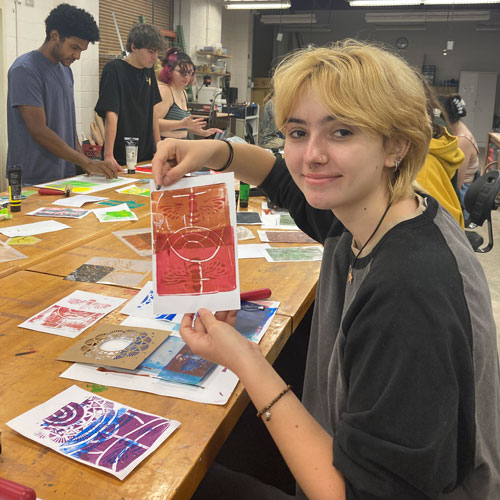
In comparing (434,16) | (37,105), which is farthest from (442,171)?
(434,16)

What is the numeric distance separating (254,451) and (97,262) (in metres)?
0.98

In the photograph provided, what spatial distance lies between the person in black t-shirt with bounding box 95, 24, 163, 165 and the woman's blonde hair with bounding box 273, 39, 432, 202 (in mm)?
2872

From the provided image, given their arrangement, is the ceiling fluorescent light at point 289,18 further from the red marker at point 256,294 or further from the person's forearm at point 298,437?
the person's forearm at point 298,437

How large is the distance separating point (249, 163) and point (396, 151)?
65 centimetres

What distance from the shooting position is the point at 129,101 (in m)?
3.93

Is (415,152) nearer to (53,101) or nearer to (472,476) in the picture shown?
(472,476)

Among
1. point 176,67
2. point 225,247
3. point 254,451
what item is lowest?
point 254,451

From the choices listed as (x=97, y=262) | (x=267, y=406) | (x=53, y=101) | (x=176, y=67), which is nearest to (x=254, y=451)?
(x=97, y=262)

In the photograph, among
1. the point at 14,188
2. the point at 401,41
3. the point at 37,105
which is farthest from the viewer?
the point at 401,41

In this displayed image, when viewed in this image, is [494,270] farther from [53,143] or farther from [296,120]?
[296,120]

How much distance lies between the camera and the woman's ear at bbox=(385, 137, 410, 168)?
3.38 ft

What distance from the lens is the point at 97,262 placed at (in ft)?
6.28

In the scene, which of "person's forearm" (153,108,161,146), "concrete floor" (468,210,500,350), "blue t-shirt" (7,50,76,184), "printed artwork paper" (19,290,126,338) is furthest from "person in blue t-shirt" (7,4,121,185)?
"concrete floor" (468,210,500,350)

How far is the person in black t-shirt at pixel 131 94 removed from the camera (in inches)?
148
